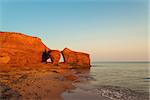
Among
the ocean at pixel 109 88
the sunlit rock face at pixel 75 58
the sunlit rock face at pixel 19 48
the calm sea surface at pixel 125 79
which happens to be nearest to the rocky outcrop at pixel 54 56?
the sunlit rock face at pixel 19 48

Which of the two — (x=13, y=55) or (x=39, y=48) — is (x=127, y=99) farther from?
(x=39, y=48)

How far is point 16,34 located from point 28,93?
38.9 metres

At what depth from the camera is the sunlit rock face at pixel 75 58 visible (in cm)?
6347

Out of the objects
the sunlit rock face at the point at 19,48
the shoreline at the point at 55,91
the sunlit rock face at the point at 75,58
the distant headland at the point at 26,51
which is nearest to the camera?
the shoreline at the point at 55,91

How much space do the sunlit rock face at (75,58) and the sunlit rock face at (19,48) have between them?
9.66m

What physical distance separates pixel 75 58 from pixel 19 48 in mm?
20791

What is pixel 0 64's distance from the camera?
38.6 meters

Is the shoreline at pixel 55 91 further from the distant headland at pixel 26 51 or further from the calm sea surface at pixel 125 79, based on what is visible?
the distant headland at pixel 26 51

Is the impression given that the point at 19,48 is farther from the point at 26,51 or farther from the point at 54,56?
the point at 54,56

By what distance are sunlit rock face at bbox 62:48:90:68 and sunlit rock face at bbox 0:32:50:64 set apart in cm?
966

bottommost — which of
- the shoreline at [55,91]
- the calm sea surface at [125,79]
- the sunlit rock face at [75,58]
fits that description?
the calm sea surface at [125,79]

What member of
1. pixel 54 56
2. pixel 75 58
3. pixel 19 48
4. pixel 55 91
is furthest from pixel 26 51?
pixel 55 91

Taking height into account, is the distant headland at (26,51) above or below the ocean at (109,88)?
above

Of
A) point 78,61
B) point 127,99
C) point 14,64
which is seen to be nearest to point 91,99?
point 127,99
